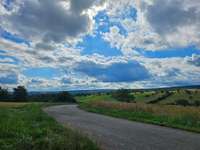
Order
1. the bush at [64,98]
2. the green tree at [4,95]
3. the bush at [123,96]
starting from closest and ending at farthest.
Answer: the bush at [123,96] < the green tree at [4,95] < the bush at [64,98]

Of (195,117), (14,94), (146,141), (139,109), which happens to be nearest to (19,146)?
(146,141)

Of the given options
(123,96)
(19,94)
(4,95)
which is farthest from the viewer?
(19,94)

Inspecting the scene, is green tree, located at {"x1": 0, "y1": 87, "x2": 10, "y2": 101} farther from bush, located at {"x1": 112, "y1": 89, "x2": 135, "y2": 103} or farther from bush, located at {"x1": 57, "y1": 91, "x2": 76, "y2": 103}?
bush, located at {"x1": 112, "y1": 89, "x2": 135, "y2": 103}

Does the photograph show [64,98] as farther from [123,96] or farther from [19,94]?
[123,96]

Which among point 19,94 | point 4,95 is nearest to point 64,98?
point 19,94

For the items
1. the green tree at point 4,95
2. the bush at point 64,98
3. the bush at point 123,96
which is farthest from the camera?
the bush at point 64,98

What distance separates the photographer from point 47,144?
9125mm

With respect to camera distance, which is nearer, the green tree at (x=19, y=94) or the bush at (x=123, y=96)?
the bush at (x=123, y=96)

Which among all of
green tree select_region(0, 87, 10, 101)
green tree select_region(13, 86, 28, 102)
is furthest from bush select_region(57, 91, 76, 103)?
green tree select_region(0, 87, 10, 101)

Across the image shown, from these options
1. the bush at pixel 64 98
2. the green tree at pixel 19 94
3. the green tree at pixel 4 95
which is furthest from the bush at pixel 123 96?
the green tree at pixel 4 95

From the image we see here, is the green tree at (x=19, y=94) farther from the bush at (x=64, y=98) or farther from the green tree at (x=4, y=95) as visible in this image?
the bush at (x=64, y=98)

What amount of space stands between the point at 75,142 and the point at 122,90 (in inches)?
4008

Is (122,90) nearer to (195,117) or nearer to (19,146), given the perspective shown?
(195,117)

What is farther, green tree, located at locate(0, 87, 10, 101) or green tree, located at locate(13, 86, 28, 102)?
green tree, located at locate(13, 86, 28, 102)
